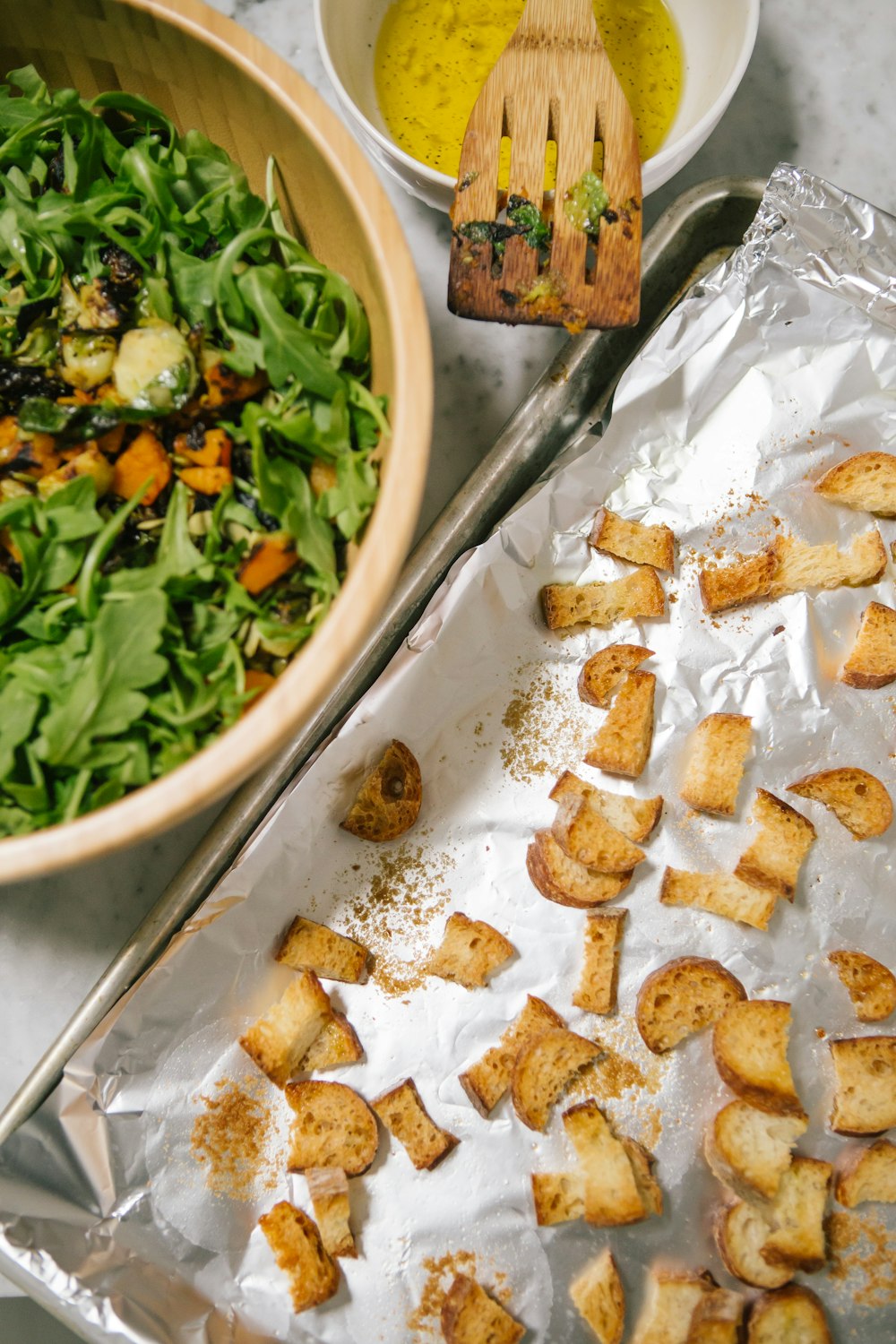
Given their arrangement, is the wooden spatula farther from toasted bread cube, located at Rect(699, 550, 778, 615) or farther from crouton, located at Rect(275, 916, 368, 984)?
crouton, located at Rect(275, 916, 368, 984)

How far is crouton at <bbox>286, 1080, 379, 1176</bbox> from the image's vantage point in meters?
1.72

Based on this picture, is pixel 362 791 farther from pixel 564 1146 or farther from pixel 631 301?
pixel 631 301

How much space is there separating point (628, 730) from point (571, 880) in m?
0.29

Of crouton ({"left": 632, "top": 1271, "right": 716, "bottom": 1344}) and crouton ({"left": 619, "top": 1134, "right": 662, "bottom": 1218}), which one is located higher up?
crouton ({"left": 619, "top": 1134, "right": 662, "bottom": 1218})

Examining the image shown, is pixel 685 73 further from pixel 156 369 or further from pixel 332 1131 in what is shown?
pixel 332 1131

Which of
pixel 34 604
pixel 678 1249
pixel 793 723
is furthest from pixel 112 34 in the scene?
pixel 678 1249

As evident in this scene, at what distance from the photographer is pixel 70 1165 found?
175 centimetres

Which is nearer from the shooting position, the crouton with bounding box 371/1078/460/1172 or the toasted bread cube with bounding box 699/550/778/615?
the crouton with bounding box 371/1078/460/1172

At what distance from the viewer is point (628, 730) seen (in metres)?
1.80

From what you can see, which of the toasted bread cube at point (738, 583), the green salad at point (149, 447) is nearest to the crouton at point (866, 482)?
the toasted bread cube at point (738, 583)

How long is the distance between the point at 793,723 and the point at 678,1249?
3.19ft

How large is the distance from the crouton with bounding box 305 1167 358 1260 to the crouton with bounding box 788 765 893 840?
3.59 feet

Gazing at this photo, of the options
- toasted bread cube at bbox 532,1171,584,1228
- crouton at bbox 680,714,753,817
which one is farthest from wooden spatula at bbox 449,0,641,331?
toasted bread cube at bbox 532,1171,584,1228

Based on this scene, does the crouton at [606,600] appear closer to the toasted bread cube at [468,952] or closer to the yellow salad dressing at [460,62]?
the toasted bread cube at [468,952]
